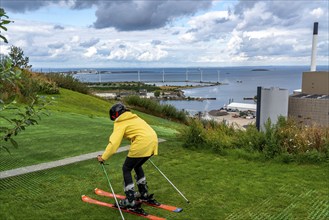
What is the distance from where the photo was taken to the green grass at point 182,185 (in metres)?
6.12

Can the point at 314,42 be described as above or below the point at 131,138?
above

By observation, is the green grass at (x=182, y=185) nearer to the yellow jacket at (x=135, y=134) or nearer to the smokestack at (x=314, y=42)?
the yellow jacket at (x=135, y=134)

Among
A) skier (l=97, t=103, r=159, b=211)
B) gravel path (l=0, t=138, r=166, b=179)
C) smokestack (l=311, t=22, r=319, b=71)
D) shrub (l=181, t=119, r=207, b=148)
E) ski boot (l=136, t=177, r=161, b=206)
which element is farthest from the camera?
smokestack (l=311, t=22, r=319, b=71)

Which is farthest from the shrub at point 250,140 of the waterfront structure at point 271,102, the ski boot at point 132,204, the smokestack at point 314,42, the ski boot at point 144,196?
the smokestack at point 314,42

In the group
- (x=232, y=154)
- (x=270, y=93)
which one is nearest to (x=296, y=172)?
(x=232, y=154)

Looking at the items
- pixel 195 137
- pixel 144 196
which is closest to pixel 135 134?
pixel 144 196

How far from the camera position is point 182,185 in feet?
24.9

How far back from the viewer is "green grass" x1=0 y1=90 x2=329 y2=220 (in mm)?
6125

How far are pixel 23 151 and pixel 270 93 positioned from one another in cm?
3024

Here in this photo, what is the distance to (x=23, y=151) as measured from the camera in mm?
9391

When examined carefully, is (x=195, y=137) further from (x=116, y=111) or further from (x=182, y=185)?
(x=116, y=111)

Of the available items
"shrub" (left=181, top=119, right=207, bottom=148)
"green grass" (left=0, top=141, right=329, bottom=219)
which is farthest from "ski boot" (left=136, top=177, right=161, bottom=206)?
"shrub" (left=181, top=119, right=207, bottom=148)

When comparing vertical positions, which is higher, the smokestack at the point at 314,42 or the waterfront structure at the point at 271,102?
the smokestack at the point at 314,42

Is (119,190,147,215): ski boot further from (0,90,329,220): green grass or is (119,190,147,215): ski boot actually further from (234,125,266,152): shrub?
(234,125,266,152): shrub
